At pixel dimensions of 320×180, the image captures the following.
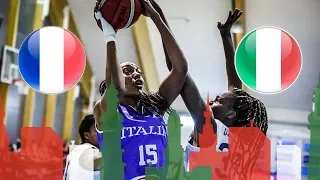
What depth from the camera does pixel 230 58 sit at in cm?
166

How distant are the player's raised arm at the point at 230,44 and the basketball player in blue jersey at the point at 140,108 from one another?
324 millimetres

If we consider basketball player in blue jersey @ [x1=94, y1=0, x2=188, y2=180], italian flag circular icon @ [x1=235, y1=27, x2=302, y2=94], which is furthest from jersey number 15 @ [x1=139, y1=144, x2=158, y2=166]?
italian flag circular icon @ [x1=235, y1=27, x2=302, y2=94]

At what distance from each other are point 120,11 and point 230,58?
43 cm

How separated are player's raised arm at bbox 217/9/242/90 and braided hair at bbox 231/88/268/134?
5 cm

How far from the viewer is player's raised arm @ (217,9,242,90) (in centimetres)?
161

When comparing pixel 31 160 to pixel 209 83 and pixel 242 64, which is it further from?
pixel 209 83

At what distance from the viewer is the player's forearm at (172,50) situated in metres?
1.34

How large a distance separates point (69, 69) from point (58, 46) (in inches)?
5.9

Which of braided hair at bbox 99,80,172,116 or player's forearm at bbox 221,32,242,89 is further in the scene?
player's forearm at bbox 221,32,242,89
